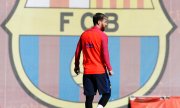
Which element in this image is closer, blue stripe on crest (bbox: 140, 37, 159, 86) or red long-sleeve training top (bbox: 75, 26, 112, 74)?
red long-sleeve training top (bbox: 75, 26, 112, 74)

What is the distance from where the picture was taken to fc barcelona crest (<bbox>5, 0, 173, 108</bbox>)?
6668 millimetres

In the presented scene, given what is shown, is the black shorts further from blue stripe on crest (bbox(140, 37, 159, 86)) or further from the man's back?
blue stripe on crest (bbox(140, 37, 159, 86))

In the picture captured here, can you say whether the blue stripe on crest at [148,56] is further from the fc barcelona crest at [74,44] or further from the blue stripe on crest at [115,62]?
the blue stripe on crest at [115,62]

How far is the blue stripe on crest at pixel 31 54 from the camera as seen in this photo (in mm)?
6664

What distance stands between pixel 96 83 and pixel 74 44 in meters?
1.28

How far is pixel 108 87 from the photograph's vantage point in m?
5.51

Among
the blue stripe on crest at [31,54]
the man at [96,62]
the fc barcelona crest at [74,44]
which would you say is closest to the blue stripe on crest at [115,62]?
the fc barcelona crest at [74,44]

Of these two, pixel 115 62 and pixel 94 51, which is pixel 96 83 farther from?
pixel 115 62

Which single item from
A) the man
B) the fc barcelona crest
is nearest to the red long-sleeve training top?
the man

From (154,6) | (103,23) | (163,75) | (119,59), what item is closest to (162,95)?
(163,75)

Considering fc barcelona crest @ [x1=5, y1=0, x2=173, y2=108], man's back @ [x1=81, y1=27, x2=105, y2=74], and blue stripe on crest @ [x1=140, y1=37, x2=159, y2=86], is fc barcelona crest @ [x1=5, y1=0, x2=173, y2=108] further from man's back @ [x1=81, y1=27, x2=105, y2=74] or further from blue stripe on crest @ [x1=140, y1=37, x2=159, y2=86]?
man's back @ [x1=81, y1=27, x2=105, y2=74]

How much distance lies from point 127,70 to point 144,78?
9.5 inches

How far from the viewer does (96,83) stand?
5523mm

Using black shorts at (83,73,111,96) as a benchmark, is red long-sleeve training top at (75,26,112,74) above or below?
above
